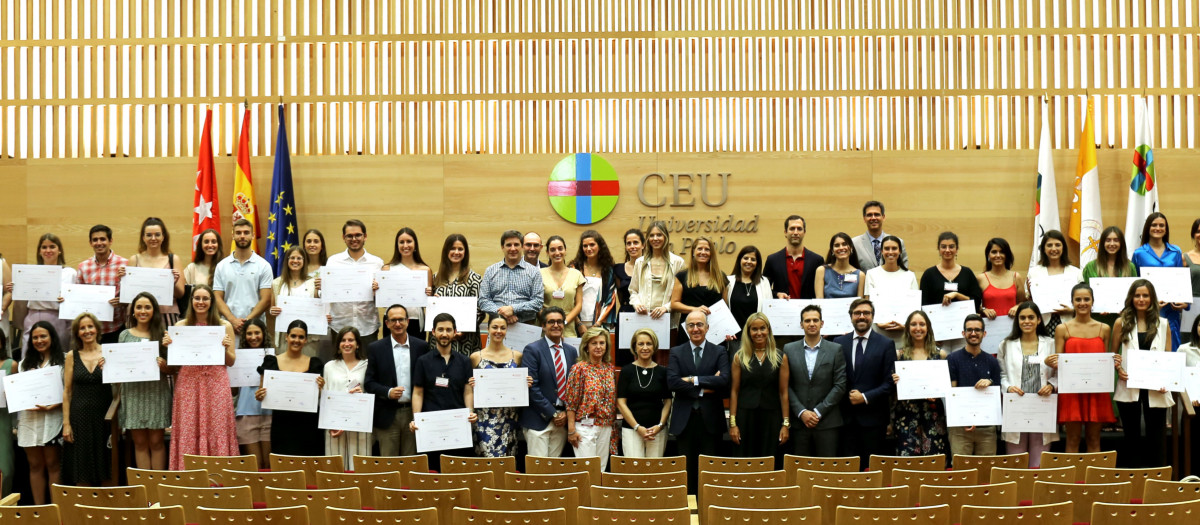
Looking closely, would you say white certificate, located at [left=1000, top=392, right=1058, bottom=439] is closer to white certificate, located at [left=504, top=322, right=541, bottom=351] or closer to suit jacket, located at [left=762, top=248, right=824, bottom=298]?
suit jacket, located at [left=762, top=248, right=824, bottom=298]

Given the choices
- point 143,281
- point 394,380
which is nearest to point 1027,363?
point 394,380

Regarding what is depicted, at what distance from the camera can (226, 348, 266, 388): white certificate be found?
317 inches

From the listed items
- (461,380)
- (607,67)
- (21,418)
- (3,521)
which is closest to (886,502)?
(461,380)

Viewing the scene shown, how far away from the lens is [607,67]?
1131 centimetres

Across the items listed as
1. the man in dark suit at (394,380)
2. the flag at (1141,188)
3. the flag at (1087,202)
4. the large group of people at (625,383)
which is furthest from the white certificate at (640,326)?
the flag at (1141,188)

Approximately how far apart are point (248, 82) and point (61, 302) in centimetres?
361

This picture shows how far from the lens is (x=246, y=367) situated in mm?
8062

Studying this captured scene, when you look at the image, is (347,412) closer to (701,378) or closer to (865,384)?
(701,378)

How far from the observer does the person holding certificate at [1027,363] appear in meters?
7.87

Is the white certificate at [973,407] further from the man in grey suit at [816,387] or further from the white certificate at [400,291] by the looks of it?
the white certificate at [400,291]

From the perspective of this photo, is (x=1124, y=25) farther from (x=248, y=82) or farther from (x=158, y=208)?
(x=158, y=208)

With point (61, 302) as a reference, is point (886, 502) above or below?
below

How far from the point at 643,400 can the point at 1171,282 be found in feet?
12.7

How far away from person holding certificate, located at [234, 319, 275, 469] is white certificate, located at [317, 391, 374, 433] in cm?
62
